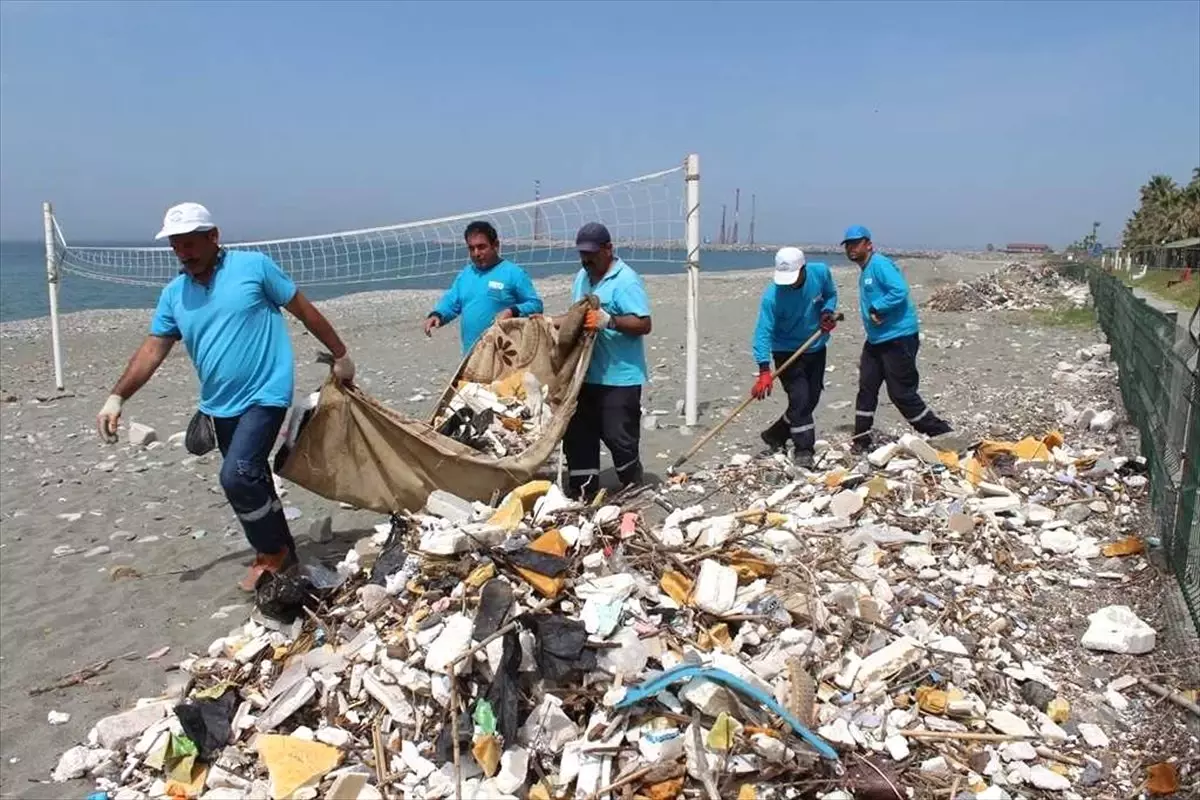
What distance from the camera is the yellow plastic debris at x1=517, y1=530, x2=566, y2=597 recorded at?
3350 millimetres

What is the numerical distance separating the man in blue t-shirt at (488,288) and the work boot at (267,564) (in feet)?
5.62

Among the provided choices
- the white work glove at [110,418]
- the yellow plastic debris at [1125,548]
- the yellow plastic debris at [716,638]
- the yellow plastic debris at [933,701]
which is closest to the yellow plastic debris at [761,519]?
the yellow plastic debris at [716,638]

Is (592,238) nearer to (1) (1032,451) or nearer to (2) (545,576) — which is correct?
(2) (545,576)

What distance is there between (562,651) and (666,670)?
1.17 feet

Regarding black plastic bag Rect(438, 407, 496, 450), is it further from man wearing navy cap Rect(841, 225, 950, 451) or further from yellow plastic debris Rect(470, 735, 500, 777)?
man wearing navy cap Rect(841, 225, 950, 451)

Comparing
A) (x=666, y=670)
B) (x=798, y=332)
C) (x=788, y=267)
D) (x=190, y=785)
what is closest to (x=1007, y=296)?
(x=798, y=332)

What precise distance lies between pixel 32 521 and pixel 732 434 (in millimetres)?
5213

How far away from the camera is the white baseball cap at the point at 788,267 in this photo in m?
5.83

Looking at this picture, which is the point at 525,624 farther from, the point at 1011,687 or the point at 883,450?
the point at 883,450

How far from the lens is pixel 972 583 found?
3807 mm

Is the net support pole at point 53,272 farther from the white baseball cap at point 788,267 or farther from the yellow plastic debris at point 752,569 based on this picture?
the yellow plastic debris at point 752,569

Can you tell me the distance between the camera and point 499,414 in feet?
16.9

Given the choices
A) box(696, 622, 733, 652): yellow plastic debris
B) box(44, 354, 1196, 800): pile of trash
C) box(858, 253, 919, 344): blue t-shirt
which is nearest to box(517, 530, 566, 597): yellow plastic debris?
box(44, 354, 1196, 800): pile of trash

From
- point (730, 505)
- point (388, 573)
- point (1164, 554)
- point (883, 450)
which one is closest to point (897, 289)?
point (883, 450)
